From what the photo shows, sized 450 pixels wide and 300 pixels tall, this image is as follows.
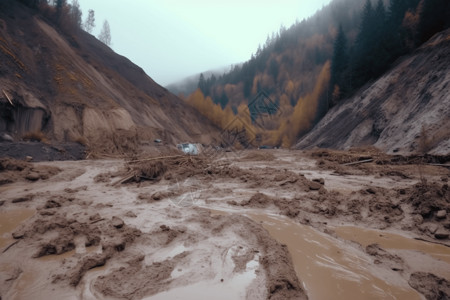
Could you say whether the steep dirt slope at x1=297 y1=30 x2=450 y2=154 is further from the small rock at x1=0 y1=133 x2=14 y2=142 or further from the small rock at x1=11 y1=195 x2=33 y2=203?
the small rock at x1=0 y1=133 x2=14 y2=142

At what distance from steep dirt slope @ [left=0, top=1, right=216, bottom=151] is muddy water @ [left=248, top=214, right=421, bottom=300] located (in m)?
17.2

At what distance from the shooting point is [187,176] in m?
8.38

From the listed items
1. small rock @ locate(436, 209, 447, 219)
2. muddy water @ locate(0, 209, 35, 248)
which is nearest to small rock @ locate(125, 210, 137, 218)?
muddy water @ locate(0, 209, 35, 248)

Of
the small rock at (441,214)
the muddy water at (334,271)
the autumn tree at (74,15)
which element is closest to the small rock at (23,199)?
the muddy water at (334,271)

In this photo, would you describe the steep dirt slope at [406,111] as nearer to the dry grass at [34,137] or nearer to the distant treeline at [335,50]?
the distant treeline at [335,50]

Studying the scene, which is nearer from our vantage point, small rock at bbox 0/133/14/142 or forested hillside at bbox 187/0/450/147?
small rock at bbox 0/133/14/142

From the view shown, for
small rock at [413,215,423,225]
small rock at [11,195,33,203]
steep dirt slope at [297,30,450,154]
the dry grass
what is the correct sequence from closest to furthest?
small rock at [413,215,423,225] → small rock at [11,195,33,203] → steep dirt slope at [297,30,450,154] → the dry grass

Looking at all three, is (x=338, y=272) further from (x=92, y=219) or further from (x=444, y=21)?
(x=444, y=21)

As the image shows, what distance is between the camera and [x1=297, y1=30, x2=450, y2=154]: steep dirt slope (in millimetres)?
12764

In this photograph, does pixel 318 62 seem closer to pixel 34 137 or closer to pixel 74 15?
pixel 74 15

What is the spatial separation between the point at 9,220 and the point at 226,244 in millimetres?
3960


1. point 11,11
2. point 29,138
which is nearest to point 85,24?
point 11,11

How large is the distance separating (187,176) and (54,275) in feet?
19.8

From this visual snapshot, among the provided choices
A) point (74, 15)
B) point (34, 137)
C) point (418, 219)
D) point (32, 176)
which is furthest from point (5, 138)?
point (74, 15)
